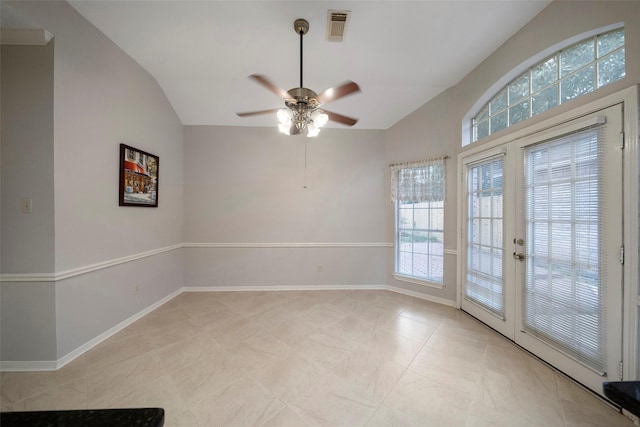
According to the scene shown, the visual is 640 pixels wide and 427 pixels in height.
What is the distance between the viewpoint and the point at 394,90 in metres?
3.36

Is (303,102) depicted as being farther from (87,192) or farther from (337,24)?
(87,192)

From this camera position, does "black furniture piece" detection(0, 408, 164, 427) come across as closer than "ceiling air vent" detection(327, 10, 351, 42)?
Yes

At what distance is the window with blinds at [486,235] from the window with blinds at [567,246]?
309mm

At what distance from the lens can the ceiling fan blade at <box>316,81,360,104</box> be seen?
186 centimetres

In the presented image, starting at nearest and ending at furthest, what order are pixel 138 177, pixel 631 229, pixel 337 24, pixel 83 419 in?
1. pixel 83 419
2. pixel 631 229
3. pixel 337 24
4. pixel 138 177

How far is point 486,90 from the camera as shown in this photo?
9.14 feet

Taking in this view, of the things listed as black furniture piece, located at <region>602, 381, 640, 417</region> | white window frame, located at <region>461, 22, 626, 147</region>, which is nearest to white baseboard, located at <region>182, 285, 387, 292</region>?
white window frame, located at <region>461, 22, 626, 147</region>

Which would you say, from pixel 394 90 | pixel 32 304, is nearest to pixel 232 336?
pixel 32 304

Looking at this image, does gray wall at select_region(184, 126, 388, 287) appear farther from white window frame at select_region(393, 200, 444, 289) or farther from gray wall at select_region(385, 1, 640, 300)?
gray wall at select_region(385, 1, 640, 300)

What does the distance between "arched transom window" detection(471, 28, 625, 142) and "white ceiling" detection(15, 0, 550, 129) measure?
479 mm

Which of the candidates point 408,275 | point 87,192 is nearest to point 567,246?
point 408,275

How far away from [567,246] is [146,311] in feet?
14.8

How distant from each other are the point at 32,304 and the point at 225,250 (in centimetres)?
219

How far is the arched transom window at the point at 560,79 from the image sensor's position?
1.81m
